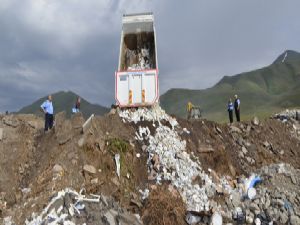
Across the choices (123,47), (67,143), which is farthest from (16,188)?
(123,47)

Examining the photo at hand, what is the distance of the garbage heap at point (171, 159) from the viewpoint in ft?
43.3

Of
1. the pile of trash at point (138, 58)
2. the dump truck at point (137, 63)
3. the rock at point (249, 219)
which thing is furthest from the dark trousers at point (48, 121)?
the rock at point (249, 219)

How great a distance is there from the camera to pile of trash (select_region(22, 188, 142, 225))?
35.0 ft

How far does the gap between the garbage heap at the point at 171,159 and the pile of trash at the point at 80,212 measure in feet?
6.21

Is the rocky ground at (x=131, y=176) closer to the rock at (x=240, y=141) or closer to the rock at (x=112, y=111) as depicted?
the rock at (x=112, y=111)

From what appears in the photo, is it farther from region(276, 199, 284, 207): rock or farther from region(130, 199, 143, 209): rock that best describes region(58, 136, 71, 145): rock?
region(276, 199, 284, 207): rock

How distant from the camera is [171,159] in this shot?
14305mm

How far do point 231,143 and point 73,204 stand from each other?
962 centimetres

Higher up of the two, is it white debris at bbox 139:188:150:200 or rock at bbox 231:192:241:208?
white debris at bbox 139:188:150:200

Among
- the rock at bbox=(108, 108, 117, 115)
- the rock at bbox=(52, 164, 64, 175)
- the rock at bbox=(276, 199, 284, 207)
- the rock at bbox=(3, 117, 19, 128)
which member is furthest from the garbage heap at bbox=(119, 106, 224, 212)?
the rock at bbox=(3, 117, 19, 128)

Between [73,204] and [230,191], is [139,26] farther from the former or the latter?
[73,204]

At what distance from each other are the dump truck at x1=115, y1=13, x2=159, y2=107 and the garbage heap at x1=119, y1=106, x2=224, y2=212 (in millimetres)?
655

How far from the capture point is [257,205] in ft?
42.2

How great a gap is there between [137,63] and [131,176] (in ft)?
25.7
